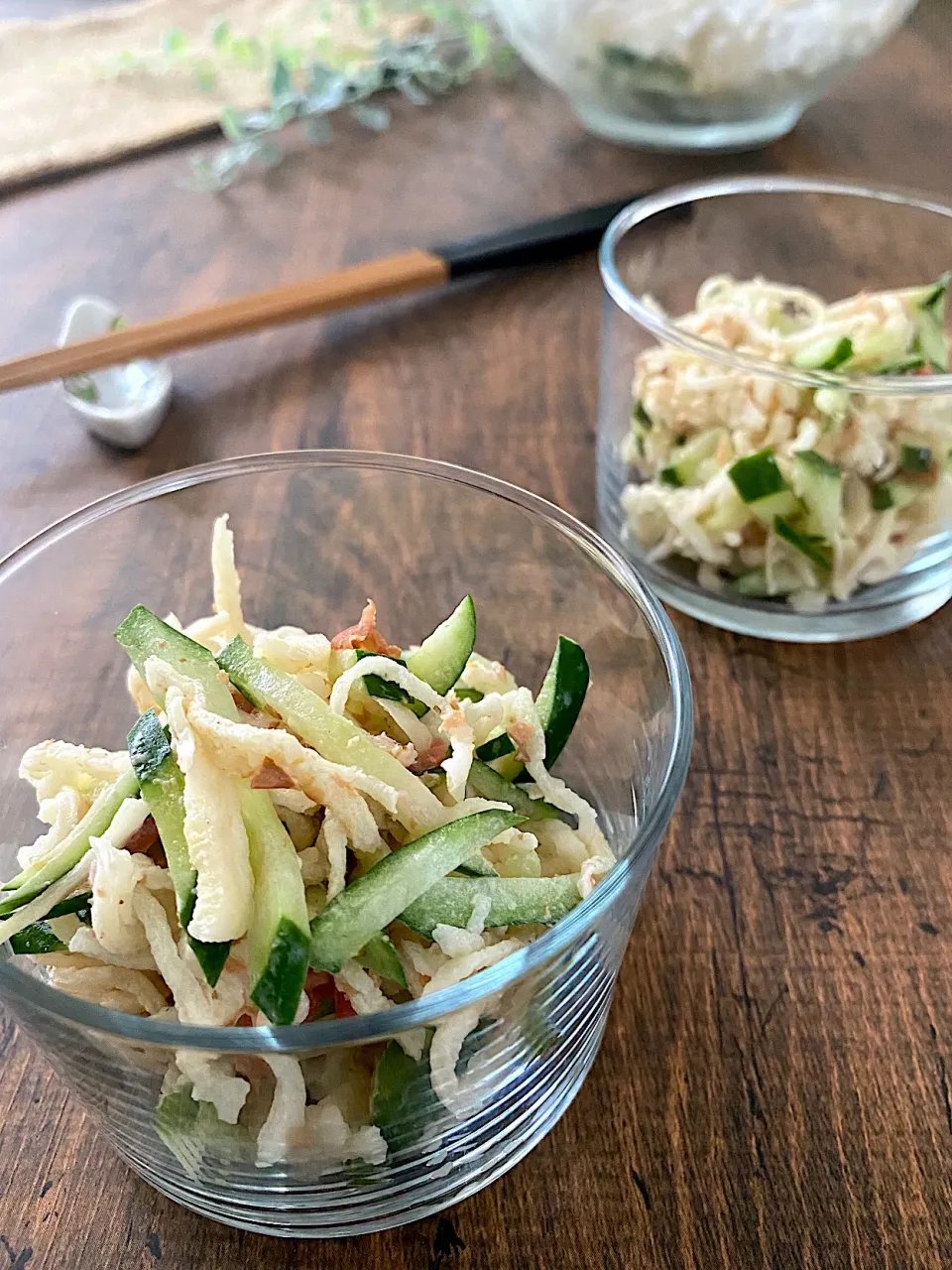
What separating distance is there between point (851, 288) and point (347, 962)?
0.95 meters

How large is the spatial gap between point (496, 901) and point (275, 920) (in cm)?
10

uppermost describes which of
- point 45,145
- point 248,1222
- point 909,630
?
point 45,145

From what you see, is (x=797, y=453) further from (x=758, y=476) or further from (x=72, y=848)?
(x=72, y=848)

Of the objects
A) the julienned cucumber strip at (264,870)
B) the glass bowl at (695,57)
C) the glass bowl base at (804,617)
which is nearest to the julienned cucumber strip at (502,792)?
the julienned cucumber strip at (264,870)

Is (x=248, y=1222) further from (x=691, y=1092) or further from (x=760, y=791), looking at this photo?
(x=760, y=791)

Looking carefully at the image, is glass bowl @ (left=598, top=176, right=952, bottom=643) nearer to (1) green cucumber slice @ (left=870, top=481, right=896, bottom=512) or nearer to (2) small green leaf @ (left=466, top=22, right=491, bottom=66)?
(1) green cucumber slice @ (left=870, top=481, right=896, bottom=512)

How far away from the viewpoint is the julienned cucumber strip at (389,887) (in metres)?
0.45

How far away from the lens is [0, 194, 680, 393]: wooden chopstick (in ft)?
3.21

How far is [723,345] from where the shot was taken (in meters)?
0.88

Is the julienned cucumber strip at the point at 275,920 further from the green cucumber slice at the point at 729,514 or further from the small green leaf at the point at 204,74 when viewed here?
the small green leaf at the point at 204,74

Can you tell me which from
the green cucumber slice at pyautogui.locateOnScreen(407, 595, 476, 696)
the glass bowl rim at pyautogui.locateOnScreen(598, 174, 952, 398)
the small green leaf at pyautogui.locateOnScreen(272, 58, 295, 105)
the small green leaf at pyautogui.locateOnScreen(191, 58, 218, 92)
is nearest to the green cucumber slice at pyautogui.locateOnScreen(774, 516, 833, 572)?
the glass bowl rim at pyautogui.locateOnScreen(598, 174, 952, 398)

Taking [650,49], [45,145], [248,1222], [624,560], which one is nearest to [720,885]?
[624,560]

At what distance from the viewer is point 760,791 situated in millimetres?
729

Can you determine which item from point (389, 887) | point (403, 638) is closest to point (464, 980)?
point (389, 887)
